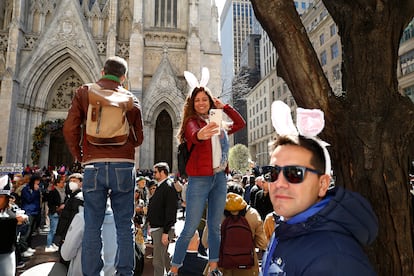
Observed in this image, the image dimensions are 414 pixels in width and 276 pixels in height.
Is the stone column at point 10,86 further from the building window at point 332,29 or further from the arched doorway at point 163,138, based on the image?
the building window at point 332,29

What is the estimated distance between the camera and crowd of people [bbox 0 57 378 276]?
111cm

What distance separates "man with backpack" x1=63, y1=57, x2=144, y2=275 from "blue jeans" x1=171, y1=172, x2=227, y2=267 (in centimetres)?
50

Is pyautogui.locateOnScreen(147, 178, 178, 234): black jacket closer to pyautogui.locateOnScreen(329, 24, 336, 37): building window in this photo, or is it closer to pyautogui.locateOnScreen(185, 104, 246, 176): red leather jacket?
pyautogui.locateOnScreen(185, 104, 246, 176): red leather jacket

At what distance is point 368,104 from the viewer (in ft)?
6.81

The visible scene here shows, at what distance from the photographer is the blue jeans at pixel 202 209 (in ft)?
9.06

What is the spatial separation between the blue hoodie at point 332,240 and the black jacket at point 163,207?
3.09 meters

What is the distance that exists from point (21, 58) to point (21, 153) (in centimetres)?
629

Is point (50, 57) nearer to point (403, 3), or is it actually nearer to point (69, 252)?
point (69, 252)

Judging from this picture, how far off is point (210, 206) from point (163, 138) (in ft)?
53.8

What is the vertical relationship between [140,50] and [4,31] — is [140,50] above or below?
below

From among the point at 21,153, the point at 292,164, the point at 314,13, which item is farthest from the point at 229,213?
the point at 314,13

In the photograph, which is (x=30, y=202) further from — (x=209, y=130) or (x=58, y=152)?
(x=58, y=152)

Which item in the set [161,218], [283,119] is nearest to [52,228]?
[161,218]

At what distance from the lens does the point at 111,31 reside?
731 inches
